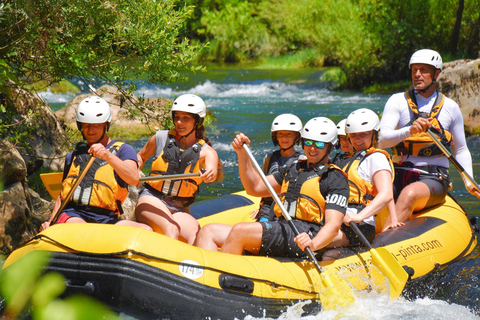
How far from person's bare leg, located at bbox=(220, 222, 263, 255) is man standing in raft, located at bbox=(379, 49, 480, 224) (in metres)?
1.63

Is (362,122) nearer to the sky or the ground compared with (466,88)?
nearer to the sky

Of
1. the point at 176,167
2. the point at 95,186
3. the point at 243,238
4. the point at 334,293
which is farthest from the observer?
the point at 176,167

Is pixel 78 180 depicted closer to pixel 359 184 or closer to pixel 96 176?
pixel 96 176

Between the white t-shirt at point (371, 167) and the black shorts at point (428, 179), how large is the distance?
75 cm

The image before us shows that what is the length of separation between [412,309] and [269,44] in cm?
2340

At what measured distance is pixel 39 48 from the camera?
438 centimetres

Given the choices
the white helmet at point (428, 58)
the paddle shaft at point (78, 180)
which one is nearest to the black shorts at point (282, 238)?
the paddle shaft at point (78, 180)

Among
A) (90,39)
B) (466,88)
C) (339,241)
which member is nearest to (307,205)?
(339,241)

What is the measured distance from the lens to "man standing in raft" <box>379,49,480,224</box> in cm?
457

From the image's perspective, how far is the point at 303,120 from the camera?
12.6 m

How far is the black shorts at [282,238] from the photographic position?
3.53 metres

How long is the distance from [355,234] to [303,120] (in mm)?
8852

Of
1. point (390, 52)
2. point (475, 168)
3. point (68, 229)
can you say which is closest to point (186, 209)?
point (68, 229)

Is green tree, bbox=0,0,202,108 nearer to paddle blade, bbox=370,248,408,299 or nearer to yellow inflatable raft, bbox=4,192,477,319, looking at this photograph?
yellow inflatable raft, bbox=4,192,477,319
